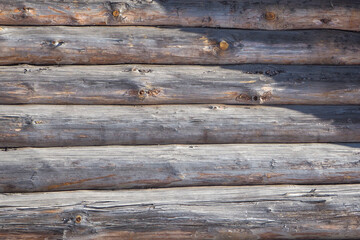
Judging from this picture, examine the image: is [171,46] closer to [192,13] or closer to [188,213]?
[192,13]

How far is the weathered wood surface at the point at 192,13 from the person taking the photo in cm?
324

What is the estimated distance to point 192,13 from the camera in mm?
3334

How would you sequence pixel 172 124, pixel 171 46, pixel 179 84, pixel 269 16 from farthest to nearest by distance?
1. pixel 269 16
2. pixel 171 46
3. pixel 179 84
4. pixel 172 124

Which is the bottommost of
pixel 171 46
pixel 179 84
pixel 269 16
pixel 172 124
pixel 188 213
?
pixel 188 213

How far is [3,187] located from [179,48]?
167 cm

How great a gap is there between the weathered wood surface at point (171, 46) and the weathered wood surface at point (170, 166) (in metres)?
0.75

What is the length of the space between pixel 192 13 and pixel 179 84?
650 millimetres

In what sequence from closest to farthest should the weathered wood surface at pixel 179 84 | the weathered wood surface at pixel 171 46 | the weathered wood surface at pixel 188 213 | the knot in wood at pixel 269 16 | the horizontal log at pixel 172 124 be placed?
the weathered wood surface at pixel 188 213
the horizontal log at pixel 172 124
the weathered wood surface at pixel 179 84
the weathered wood surface at pixel 171 46
the knot in wood at pixel 269 16

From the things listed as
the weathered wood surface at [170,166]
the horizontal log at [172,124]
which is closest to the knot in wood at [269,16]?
the horizontal log at [172,124]

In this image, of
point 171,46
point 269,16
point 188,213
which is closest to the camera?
point 188,213

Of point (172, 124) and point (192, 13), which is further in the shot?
point (192, 13)

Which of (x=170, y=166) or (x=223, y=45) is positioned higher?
(x=223, y=45)

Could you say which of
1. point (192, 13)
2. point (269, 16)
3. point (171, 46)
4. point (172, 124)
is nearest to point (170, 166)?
point (172, 124)

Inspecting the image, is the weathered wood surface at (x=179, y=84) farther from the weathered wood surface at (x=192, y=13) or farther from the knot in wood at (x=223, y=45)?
the weathered wood surface at (x=192, y=13)
